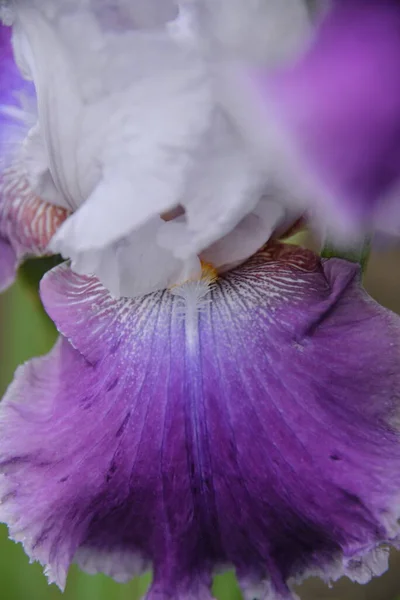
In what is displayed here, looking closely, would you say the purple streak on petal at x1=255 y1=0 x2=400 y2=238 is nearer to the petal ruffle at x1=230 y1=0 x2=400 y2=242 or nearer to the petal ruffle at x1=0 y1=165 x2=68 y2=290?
the petal ruffle at x1=230 y1=0 x2=400 y2=242

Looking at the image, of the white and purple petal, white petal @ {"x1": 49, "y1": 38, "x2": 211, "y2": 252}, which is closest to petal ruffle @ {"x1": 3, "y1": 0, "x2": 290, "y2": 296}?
white petal @ {"x1": 49, "y1": 38, "x2": 211, "y2": 252}

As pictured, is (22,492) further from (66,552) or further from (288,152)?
(288,152)

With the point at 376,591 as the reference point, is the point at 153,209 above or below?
above

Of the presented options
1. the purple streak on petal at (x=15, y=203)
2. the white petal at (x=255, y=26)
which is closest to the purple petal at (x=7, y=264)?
the purple streak on petal at (x=15, y=203)

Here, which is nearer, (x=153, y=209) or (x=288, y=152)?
(x=288, y=152)

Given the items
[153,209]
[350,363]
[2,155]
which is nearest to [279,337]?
[350,363]

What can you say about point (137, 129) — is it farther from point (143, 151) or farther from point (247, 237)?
point (247, 237)
